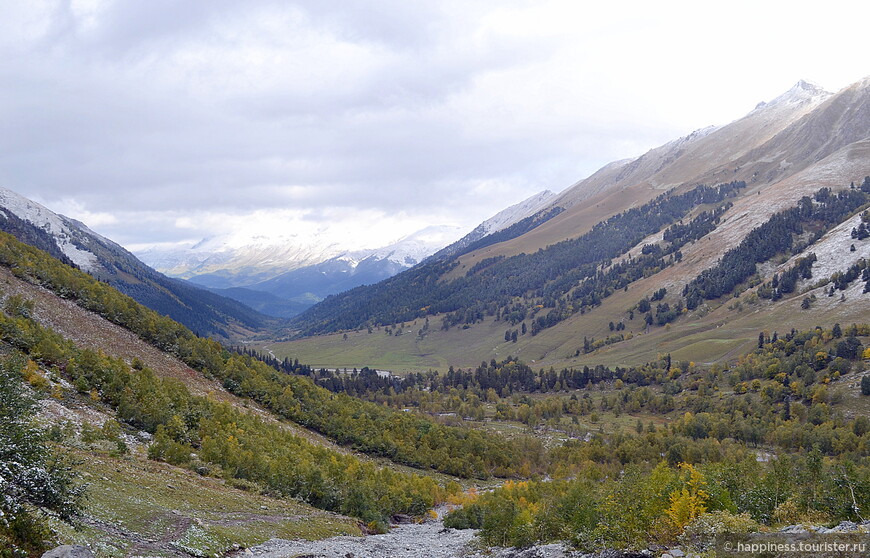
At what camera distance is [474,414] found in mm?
185125

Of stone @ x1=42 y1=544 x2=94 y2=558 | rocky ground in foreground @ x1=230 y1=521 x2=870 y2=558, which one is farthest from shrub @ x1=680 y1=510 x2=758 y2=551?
stone @ x1=42 y1=544 x2=94 y2=558

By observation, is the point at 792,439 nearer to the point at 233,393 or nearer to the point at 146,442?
the point at 233,393

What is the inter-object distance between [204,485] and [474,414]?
152645 millimetres

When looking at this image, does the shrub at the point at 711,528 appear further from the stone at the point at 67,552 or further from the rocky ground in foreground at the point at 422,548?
the stone at the point at 67,552

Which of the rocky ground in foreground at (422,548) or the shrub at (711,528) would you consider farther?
the rocky ground in foreground at (422,548)

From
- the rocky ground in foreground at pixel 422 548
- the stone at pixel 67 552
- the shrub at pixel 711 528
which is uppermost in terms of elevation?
the stone at pixel 67 552

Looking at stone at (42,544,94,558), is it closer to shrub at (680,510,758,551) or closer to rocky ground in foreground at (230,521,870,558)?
rocky ground in foreground at (230,521,870,558)

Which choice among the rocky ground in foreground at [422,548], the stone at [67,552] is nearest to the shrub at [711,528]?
the rocky ground in foreground at [422,548]

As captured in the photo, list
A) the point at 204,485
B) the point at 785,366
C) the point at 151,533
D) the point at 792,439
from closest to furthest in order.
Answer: the point at 151,533, the point at 204,485, the point at 792,439, the point at 785,366

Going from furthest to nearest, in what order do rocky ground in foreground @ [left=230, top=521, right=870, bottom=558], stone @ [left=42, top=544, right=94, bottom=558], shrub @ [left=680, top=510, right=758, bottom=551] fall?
rocky ground in foreground @ [left=230, top=521, right=870, bottom=558], shrub @ [left=680, top=510, right=758, bottom=551], stone @ [left=42, top=544, right=94, bottom=558]

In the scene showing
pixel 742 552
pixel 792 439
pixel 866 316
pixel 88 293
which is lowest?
pixel 792 439

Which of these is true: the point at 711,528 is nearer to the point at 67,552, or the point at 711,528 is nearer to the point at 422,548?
the point at 67,552

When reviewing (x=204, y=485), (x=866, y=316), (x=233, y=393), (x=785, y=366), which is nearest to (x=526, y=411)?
(x=785, y=366)

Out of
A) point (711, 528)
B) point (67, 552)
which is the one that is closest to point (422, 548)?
point (711, 528)
